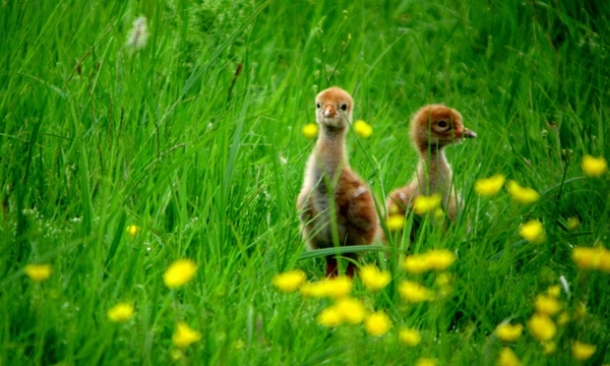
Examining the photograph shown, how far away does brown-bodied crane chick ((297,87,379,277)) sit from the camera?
15.3 ft

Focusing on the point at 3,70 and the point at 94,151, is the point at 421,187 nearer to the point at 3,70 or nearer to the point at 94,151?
the point at 94,151

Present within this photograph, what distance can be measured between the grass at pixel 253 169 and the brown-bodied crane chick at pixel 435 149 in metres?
0.14

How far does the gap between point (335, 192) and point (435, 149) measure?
0.71 meters

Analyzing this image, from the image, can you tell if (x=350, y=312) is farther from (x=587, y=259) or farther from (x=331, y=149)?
(x=331, y=149)

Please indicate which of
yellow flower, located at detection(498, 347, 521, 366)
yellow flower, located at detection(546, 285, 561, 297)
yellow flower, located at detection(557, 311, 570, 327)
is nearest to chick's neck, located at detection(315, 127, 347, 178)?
yellow flower, located at detection(546, 285, 561, 297)

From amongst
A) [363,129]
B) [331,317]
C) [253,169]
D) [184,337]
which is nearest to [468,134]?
[363,129]

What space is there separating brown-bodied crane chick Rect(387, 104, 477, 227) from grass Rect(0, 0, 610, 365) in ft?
0.47

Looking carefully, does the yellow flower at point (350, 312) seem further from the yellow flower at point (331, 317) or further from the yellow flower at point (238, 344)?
the yellow flower at point (238, 344)

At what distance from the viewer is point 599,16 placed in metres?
6.58

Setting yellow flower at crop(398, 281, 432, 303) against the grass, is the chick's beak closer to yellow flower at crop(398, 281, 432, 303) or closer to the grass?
the grass

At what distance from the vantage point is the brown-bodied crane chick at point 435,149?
486cm

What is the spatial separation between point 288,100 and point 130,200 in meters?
1.82

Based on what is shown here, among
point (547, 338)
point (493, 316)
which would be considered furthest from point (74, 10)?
point (547, 338)

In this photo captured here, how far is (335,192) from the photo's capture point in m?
4.66
